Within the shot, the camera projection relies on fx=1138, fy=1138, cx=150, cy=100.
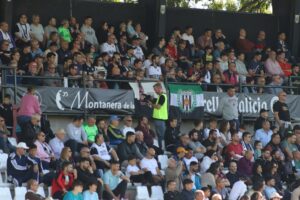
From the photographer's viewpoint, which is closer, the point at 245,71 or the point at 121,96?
the point at 121,96

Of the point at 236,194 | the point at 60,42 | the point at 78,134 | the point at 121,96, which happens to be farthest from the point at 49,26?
the point at 236,194

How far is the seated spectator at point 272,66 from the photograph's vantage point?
29.9 metres

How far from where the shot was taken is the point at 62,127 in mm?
26328

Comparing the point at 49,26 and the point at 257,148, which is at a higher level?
the point at 49,26

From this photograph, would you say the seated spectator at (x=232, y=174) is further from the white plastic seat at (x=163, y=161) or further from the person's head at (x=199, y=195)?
the person's head at (x=199, y=195)

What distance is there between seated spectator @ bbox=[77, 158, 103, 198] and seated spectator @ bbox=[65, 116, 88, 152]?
62.1 inches

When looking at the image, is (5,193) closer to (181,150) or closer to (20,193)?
(20,193)

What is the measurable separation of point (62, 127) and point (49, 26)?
9.89 ft

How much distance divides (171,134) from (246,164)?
190cm

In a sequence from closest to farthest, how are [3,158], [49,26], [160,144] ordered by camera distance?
[3,158] < [160,144] < [49,26]

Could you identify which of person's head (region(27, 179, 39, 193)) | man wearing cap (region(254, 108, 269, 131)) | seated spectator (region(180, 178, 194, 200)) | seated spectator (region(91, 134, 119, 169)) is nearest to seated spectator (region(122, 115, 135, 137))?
seated spectator (region(91, 134, 119, 169))

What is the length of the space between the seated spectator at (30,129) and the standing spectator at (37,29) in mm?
4381

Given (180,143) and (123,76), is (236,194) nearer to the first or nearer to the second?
(180,143)

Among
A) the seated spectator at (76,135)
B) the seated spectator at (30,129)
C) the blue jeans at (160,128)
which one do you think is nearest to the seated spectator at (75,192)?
the seated spectator at (30,129)
